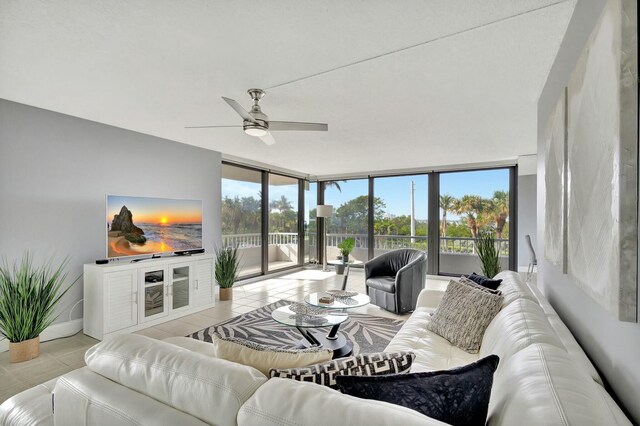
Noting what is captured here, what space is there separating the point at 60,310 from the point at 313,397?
12.2ft

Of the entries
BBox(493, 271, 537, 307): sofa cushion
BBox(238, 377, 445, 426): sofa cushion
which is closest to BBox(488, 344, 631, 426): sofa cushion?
BBox(238, 377, 445, 426): sofa cushion

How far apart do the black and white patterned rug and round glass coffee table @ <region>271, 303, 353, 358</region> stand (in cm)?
21

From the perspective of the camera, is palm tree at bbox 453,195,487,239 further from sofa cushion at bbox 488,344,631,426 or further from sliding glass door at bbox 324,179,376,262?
sofa cushion at bbox 488,344,631,426

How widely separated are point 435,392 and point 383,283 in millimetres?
3315

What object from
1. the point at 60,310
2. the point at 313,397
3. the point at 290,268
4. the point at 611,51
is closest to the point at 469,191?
the point at 290,268

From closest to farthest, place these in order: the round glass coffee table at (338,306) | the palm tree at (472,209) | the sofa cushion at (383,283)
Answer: the round glass coffee table at (338,306) < the sofa cushion at (383,283) < the palm tree at (472,209)

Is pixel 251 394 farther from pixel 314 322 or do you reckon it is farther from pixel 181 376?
pixel 314 322

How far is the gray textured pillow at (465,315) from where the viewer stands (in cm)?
199

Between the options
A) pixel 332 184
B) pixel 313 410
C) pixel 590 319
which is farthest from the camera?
pixel 332 184

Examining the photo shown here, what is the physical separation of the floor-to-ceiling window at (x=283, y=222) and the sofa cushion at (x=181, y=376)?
533 cm

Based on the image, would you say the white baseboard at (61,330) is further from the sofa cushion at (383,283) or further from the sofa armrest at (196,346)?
the sofa cushion at (383,283)

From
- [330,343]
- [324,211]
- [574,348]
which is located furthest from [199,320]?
[324,211]

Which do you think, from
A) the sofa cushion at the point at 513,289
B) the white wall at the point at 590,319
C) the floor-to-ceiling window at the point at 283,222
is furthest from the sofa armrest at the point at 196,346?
the floor-to-ceiling window at the point at 283,222

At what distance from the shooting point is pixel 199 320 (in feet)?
12.7
